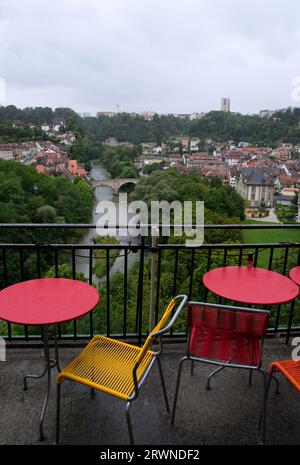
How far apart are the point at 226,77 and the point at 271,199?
41664mm

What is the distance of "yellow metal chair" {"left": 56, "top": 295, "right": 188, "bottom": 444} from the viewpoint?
65.1 inches

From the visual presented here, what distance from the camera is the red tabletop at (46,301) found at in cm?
181

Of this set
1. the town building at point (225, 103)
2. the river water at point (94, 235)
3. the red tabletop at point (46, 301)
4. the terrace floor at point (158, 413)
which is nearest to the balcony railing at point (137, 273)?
the red tabletop at point (46, 301)

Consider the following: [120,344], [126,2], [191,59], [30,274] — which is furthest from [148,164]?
[120,344]

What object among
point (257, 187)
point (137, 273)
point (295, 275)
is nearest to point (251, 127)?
point (257, 187)

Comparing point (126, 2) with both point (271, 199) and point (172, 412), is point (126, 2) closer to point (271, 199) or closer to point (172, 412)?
point (172, 412)

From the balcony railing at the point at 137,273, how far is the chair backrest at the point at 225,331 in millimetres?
674

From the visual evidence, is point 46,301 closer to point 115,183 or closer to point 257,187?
point 115,183

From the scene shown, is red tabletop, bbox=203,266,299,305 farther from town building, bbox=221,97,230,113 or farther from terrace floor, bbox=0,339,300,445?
town building, bbox=221,97,230,113

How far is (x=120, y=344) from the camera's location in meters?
2.12

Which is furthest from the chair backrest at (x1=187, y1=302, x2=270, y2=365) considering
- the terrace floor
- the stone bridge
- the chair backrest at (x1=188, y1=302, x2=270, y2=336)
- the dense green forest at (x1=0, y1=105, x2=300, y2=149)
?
the dense green forest at (x1=0, y1=105, x2=300, y2=149)

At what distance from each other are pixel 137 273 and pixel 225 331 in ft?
49.9

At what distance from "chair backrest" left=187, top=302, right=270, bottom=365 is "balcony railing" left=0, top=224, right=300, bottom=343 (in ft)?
2.21

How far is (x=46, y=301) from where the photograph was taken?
1.99 m
